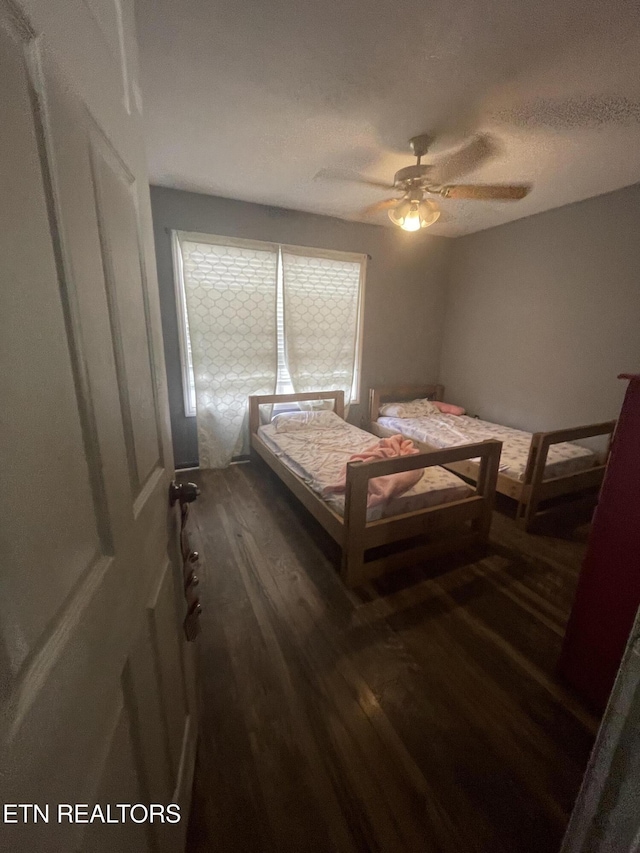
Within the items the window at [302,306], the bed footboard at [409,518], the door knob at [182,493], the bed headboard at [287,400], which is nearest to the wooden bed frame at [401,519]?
the bed footboard at [409,518]

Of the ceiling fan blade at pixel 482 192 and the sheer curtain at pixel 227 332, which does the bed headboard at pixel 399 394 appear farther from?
the ceiling fan blade at pixel 482 192

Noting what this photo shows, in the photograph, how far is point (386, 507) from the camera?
1.95m

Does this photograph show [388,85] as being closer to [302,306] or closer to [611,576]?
[302,306]

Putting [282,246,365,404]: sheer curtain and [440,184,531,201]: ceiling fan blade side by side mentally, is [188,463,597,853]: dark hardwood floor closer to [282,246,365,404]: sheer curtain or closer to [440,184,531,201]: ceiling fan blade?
[282,246,365,404]: sheer curtain

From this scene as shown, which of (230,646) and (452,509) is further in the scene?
(452,509)

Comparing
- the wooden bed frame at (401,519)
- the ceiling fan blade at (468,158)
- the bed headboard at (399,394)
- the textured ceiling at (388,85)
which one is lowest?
the wooden bed frame at (401,519)

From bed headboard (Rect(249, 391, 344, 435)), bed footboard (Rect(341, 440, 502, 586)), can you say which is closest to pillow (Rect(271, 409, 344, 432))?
bed headboard (Rect(249, 391, 344, 435))

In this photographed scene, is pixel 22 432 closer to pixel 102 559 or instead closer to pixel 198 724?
pixel 102 559

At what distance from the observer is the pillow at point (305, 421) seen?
327 cm

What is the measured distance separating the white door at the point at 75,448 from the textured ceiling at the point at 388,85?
0.85 metres

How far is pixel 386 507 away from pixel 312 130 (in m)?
2.13

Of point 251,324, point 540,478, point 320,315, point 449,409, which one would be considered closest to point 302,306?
point 320,315

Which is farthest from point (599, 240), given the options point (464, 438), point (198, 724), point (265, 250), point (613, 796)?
point (198, 724)

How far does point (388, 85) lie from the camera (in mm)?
1537
